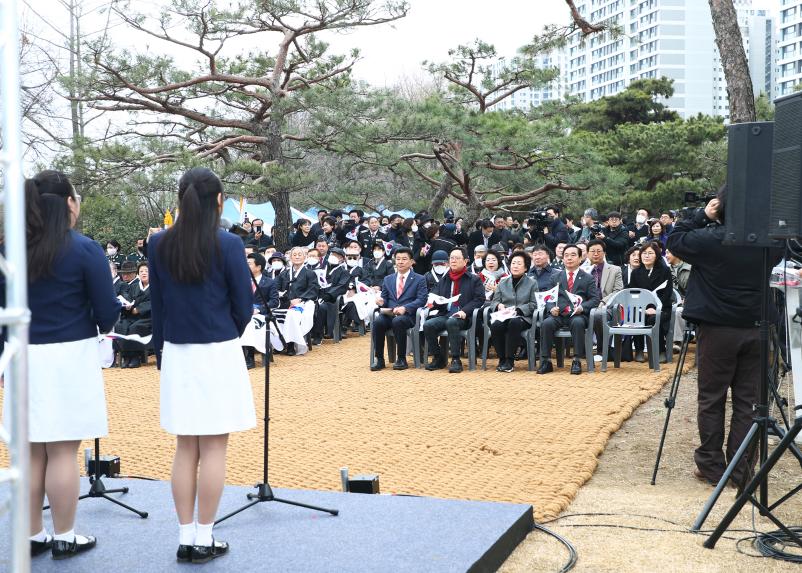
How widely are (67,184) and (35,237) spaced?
0.28 meters

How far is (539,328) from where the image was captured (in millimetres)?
11156

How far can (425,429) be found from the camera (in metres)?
7.61

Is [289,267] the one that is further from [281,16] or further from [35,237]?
[35,237]

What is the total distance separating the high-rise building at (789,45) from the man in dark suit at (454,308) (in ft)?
199

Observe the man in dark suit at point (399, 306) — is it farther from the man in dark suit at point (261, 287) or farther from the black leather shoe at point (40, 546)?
the black leather shoe at point (40, 546)

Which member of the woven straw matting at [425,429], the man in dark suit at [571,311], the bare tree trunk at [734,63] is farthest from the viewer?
the man in dark suit at [571,311]

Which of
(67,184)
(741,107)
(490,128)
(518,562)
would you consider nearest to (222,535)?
(518,562)

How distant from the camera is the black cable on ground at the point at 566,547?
4.14m

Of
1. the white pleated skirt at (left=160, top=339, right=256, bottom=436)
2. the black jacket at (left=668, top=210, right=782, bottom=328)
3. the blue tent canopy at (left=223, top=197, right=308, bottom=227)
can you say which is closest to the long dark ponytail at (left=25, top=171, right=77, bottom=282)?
the white pleated skirt at (left=160, top=339, right=256, bottom=436)

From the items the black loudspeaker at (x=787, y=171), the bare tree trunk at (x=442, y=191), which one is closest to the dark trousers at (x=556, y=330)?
the black loudspeaker at (x=787, y=171)

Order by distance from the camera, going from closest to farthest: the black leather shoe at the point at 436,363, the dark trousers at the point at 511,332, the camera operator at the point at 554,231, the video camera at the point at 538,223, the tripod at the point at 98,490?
1. the tripod at the point at 98,490
2. the dark trousers at the point at 511,332
3. the black leather shoe at the point at 436,363
4. the camera operator at the point at 554,231
5. the video camera at the point at 538,223

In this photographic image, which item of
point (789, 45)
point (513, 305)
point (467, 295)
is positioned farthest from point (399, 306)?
point (789, 45)

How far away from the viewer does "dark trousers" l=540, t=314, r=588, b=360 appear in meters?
10.7

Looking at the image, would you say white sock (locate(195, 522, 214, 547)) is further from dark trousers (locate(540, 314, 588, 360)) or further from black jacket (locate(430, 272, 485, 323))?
black jacket (locate(430, 272, 485, 323))
